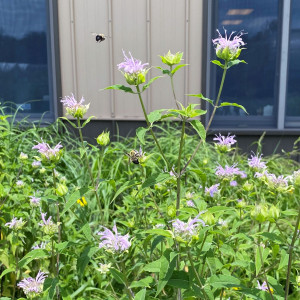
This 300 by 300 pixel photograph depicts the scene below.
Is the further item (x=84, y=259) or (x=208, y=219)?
(x=84, y=259)

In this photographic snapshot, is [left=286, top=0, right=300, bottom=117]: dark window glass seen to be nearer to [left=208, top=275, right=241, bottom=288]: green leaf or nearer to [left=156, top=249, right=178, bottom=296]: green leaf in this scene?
[left=208, top=275, right=241, bottom=288]: green leaf

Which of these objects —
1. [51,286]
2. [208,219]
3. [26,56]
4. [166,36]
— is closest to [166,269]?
[208,219]

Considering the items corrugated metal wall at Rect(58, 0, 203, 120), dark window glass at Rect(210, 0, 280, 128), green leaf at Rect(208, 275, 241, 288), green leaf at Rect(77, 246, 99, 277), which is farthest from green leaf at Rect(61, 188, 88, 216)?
dark window glass at Rect(210, 0, 280, 128)

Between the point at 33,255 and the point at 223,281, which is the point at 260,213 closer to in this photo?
the point at 223,281

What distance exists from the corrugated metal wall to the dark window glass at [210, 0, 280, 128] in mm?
365

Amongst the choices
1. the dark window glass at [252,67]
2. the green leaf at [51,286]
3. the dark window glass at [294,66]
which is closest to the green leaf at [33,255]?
the green leaf at [51,286]

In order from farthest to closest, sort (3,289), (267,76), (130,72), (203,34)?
(267,76)
(203,34)
(3,289)
(130,72)

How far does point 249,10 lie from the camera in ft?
14.7

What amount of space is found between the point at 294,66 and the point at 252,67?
0.48 metres

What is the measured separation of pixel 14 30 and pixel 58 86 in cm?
90

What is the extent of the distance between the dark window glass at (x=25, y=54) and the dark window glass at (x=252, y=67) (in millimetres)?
1986

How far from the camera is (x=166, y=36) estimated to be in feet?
14.1

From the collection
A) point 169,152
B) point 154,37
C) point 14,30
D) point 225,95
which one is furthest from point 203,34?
point 14,30

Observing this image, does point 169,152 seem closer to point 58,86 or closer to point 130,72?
point 58,86
